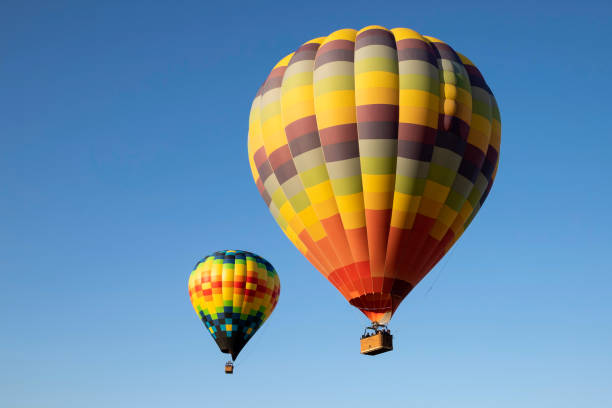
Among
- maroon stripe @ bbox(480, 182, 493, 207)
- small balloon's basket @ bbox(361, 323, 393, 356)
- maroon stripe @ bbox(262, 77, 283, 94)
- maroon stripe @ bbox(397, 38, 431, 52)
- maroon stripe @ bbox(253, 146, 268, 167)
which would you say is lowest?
small balloon's basket @ bbox(361, 323, 393, 356)

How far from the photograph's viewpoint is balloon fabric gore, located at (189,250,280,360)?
33.7 m

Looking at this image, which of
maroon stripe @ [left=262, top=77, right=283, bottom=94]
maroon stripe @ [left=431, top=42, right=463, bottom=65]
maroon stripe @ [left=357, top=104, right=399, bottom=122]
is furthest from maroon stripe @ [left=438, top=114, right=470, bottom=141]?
maroon stripe @ [left=262, top=77, right=283, bottom=94]

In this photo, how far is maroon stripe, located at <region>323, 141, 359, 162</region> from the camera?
18669mm

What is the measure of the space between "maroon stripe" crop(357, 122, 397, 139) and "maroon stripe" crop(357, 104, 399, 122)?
104 millimetres

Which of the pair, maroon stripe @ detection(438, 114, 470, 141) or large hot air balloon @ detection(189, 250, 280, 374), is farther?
large hot air balloon @ detection(189, 250, 280, 374)

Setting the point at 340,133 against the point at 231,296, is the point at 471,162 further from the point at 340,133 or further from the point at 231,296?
the point at 231,296

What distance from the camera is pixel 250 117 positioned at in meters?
21.4

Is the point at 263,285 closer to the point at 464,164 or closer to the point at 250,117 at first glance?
the point at 250,117

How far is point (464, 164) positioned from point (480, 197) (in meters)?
1.56

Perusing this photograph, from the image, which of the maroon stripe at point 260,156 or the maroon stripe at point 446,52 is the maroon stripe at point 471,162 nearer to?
the maroon stripe at point 446,52

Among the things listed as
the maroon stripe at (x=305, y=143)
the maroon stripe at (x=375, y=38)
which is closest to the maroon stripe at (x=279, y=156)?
the maroon stripe at (x=305, y=143)

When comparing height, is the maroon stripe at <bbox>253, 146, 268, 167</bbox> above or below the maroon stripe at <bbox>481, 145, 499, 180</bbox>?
above

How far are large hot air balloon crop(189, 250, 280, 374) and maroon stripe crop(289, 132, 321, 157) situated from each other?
51.7ft

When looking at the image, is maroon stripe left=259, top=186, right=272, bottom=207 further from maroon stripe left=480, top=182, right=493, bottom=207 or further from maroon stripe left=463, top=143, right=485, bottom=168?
maroon stripe left=480, top=182, right=493, bottom=207
